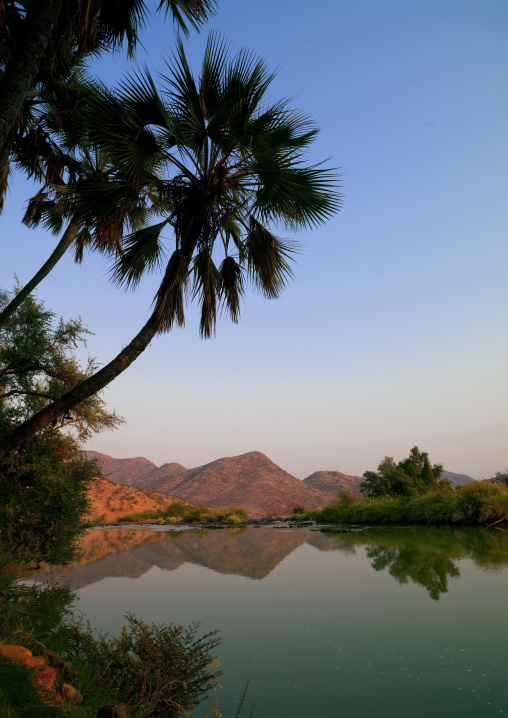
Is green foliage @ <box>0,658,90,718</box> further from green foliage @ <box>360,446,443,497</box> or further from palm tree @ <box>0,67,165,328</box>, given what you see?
green foliage @ <box>360,446,443,497</box>

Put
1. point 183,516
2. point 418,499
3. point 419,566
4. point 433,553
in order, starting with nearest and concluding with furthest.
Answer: point 419,566, point 433,553, point 418,499, point 183,516

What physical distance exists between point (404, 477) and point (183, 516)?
15.8m

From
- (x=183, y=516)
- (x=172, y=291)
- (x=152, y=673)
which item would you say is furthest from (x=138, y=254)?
(x=183, y=516)

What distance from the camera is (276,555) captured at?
1196 centimetres

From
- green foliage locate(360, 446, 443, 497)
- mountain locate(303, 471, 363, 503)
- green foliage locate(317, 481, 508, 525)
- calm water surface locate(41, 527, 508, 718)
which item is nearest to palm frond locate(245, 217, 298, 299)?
calm water surface locate(41, 527, 508, 718)

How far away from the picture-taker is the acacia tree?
4.45 metres

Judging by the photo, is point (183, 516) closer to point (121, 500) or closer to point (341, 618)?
point (121, 500)

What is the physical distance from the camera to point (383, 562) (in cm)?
976

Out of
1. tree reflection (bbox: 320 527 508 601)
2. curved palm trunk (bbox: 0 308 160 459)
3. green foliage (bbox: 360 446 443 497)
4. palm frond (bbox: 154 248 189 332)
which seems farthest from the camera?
green foliage (bbox: 360 446 443 497)

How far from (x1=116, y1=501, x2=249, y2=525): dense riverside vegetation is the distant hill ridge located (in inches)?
439

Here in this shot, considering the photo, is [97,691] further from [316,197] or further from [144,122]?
[144,122]

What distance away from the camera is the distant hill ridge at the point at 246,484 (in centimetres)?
4909

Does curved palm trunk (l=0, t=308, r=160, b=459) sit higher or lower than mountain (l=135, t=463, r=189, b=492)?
higher

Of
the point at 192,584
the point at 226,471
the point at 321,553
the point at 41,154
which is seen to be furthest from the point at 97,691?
the point at 226,471
